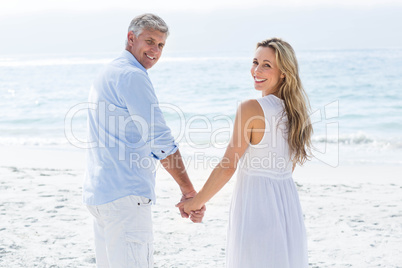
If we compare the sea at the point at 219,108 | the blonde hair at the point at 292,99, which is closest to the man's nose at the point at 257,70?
the blonde hair at the point at 292,99

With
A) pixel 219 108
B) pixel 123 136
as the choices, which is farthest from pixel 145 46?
pixel 219 108

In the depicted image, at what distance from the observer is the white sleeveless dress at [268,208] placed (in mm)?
2592

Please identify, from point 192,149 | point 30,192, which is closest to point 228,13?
point 192,149

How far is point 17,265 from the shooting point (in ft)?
13.6

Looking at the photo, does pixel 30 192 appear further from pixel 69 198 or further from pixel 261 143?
pixel 261 143

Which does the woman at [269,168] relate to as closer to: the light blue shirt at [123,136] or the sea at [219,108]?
the light blue shirt at [123,136]

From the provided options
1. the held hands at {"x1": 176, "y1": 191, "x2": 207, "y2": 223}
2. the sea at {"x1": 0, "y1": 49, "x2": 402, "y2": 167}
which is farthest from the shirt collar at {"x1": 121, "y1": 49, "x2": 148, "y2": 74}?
the sea at {"x1": 0, "y1": 49, "x2": 402, "y2": 167}

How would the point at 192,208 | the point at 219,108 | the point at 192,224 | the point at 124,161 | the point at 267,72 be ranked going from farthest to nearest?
the point at 219,108 < the point at 192,224 < the point at 192,208 < the point at 267,72 < the point at 124,161

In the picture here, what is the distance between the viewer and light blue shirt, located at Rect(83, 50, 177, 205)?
8.29 ft

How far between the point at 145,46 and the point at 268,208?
3.75ft

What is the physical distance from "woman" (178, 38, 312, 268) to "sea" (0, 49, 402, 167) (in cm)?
588

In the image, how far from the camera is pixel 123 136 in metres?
2.53

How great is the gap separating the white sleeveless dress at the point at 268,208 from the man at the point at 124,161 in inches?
18.3

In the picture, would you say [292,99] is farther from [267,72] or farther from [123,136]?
[123,136]
